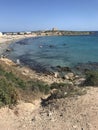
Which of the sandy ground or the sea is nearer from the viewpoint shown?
the sandy ground

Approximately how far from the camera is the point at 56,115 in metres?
12.0

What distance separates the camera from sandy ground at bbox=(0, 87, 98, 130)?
10992 millimetres

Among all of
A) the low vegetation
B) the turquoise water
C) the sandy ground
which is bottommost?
the turquoise water

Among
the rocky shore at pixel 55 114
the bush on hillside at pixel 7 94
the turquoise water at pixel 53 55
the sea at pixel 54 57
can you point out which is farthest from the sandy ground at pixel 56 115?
the turquoise water at pixel 53 55

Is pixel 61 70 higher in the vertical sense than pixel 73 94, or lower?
lower

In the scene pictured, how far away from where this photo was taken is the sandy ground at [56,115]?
10992 mm

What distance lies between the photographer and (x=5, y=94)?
1262 centimetres

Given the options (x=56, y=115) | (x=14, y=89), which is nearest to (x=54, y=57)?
(x=14, y=89)

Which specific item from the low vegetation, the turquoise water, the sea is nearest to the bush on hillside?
the low vegetation

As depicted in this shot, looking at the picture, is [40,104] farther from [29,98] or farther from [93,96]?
[93,96]

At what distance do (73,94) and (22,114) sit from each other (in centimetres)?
304

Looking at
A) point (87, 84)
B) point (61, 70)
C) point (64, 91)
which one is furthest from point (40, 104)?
point (61, 70)

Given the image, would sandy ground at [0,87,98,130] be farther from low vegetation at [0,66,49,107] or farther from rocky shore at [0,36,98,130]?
low vegetation at [0,66,49,107]

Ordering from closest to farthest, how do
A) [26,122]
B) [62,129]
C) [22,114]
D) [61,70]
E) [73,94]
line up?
[62,129] < [26,122] < [22,114] < [73,94] < [61,70]
